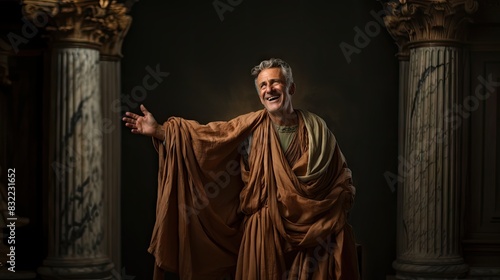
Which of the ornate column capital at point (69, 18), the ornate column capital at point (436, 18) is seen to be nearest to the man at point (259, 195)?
the ornate column capital at point (69, 18)

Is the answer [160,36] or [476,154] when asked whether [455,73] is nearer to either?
[476,154]

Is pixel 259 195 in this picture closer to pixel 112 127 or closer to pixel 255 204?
pixel 255 204

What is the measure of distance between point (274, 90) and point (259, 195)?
71cm

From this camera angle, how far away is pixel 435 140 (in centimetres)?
859

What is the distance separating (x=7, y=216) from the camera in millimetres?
8406

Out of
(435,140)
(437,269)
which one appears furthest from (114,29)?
(437,269)

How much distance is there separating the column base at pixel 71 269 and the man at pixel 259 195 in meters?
0.70

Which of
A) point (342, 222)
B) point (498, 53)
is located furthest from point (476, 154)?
point (342, 222)

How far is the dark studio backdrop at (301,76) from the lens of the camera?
9.21 meters

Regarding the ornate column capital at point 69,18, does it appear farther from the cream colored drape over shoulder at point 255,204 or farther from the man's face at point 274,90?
the man's face at point 274,90

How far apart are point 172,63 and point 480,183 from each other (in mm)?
2553

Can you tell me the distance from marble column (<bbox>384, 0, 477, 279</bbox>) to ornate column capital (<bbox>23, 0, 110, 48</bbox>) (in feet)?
7.33

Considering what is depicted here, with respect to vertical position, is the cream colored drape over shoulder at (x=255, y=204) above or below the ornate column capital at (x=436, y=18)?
below

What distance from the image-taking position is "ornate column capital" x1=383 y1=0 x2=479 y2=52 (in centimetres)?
851
